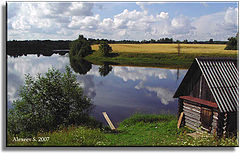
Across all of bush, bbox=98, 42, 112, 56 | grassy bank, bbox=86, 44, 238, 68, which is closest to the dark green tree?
grassy bank, bbox=86, 44, 238, 68

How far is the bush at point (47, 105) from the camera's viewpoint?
443 inches

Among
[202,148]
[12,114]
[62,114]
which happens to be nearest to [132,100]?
[62,114]

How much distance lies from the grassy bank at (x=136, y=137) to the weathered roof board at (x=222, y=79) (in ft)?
5.14

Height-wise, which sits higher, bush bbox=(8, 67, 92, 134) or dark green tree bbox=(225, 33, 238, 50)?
dark green tree bbox=(225, 33, 238, 50)

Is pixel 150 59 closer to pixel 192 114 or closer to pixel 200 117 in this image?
pixel 192 114

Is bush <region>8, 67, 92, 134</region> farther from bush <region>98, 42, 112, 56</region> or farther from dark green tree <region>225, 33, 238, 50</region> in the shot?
bush <region>98, 42, 112, 56</region>

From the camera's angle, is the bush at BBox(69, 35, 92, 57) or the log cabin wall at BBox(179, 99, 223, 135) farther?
the bush at BBox(69, 35, 92, 57)

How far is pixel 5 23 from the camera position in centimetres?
758

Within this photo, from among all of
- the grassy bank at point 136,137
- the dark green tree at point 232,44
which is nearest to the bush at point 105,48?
the dark green tree at point 232,44

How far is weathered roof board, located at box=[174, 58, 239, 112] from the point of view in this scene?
8.91m

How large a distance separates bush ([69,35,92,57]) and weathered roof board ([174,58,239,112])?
5524cm

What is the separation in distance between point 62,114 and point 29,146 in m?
4.84

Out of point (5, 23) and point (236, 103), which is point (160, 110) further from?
point (5, 23)

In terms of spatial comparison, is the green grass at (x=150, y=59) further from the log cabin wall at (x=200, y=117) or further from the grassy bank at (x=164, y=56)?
the log cabin wall at (x=200, y=117)
